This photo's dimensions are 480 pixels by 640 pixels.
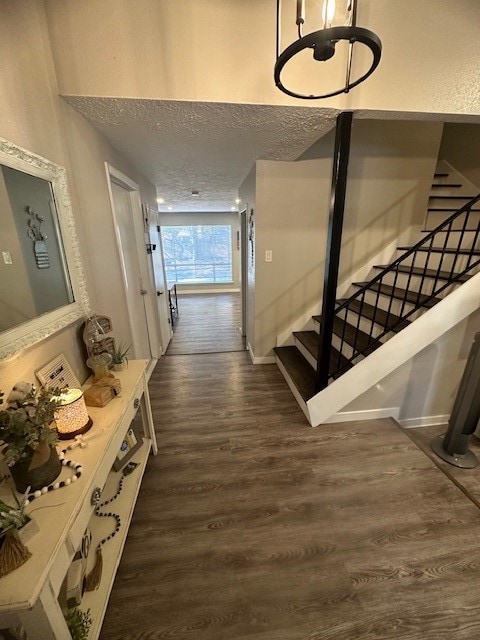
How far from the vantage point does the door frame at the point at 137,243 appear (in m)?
2.04

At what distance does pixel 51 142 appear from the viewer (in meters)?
1.29

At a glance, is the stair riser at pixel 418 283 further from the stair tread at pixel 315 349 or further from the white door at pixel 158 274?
the white door at pixel 158 274

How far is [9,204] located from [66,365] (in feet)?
2.47

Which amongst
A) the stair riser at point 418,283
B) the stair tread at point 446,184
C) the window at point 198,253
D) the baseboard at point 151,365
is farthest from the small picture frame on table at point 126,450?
the window at point 198,253

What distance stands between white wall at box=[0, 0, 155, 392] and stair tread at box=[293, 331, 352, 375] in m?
1.90

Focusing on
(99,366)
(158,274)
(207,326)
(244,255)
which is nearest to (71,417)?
(99,366)

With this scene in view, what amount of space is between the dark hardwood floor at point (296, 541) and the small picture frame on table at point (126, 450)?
23cm

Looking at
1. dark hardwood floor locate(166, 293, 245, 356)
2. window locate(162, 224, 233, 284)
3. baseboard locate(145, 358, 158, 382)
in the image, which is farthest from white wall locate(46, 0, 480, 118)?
window locate(162, 224, 233, 284)

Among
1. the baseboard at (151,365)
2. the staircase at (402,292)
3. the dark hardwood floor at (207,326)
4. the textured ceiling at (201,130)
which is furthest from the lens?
the dark hardwood floor at (207,326)

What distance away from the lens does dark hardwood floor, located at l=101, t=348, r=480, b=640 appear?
106cm

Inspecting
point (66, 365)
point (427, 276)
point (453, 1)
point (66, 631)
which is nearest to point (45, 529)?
point (66, 631)

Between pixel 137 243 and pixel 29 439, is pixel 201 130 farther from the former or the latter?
pixel 29 439

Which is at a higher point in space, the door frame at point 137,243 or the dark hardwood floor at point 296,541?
the door frame at point 137,243

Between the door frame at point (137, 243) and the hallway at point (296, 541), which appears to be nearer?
the hallway at point (296, 541)
